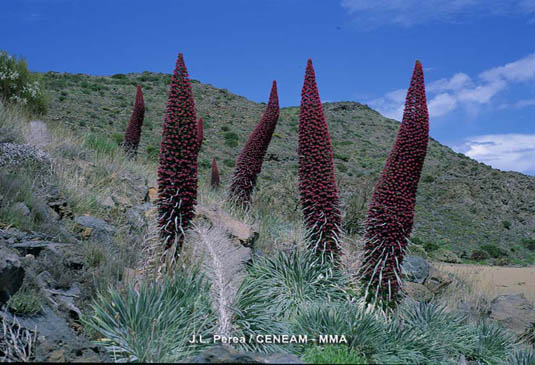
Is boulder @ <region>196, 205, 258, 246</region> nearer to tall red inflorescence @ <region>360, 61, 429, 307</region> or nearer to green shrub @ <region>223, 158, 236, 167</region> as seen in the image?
tall red inflorescence @ <region>360, 61, 429, 307</region>

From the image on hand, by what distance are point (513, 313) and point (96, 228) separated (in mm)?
6823

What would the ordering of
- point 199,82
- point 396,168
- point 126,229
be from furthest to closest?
point 199,82, point 126,229, point 396,168

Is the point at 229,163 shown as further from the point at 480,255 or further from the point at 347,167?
the point at 480,255

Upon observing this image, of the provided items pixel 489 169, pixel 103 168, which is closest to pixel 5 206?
pixel 103 168

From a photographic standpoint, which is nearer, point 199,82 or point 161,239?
point 161,239

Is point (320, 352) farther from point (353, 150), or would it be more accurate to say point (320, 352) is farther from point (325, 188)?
point (353, 150)

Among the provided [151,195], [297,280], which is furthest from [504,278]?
[297,280]

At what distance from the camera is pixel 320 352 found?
303 cm

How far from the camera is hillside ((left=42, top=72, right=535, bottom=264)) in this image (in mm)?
19828

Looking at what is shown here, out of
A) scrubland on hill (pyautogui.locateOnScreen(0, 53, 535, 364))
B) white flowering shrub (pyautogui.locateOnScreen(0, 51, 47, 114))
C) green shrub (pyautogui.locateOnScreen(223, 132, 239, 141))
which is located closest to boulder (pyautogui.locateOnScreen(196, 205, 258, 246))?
scrubland on hill (pyautogui.locateOnScreen(0, 53, 535, 364))

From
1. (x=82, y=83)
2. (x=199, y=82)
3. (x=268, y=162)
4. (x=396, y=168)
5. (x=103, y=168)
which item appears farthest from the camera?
(x=199, y=82)

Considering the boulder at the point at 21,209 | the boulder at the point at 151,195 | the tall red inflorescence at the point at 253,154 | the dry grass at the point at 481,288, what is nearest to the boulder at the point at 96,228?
the boulder at the point at 21,209

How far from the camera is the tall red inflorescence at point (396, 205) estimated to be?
4.29 metres

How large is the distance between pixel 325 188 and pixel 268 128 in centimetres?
325
